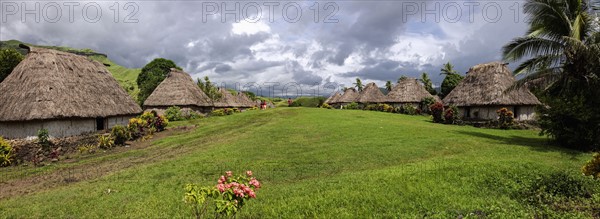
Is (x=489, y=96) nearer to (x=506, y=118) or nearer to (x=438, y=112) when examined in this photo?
(x=506, y=118)

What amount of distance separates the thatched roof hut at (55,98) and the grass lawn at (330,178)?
354 centimetres

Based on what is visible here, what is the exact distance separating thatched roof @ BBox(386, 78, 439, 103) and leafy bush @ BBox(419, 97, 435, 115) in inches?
33.1

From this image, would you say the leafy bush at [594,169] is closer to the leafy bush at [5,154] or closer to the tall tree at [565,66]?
the tall tree at [565,66]

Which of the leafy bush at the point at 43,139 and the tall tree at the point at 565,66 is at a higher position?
the tall tree at the point at 565,66

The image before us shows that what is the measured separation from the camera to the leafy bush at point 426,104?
3681cm

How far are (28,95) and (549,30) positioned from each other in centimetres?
2430

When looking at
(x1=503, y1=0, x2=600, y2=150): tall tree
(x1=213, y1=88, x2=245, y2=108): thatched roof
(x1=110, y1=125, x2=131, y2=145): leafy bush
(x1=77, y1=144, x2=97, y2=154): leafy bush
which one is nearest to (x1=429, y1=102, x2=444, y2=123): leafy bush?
(x1=503, y1=0, x2=600, y2=150): tall tree

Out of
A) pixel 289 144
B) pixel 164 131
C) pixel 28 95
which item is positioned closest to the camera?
pixel 289 144

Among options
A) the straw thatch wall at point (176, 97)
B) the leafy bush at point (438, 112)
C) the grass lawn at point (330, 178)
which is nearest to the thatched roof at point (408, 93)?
the leafy bush at point (438, 112)

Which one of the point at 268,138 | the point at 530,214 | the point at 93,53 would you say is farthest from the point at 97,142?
the point at 93,53

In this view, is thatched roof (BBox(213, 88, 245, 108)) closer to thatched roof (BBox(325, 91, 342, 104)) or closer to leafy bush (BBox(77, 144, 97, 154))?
thatched roof (BBox(325, 91, 342, 104))

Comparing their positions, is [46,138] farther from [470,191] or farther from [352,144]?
[470,191]

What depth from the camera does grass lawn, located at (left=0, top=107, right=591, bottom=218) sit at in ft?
21.7

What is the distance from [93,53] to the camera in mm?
130125
